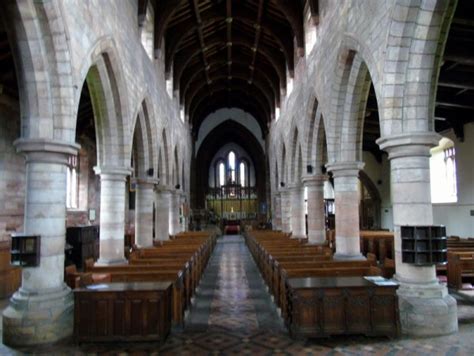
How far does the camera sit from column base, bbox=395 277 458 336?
594 cm

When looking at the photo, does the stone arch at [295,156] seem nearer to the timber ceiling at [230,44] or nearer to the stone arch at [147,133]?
the timber ceiling at [230,44]

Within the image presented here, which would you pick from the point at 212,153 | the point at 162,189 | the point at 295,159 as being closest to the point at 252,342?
the point at 162,189

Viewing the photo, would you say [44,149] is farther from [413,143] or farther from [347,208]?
[347,208]

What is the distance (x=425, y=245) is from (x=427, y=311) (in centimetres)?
100

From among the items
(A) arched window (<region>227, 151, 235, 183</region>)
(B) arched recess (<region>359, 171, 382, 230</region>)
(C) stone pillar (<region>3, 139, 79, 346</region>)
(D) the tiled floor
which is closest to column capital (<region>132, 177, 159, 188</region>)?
(D) the tiled floor

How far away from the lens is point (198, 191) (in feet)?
112

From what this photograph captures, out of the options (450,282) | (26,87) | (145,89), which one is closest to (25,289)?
(26,87)

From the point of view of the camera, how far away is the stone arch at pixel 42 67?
590 centimetres

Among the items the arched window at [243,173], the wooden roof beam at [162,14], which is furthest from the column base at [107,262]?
the arched window at [243,173]

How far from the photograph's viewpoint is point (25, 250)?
5.95 m

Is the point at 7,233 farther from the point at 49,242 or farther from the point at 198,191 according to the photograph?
the point at 198,191

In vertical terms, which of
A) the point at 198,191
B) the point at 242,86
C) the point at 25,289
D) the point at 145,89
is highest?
the point at 242,86

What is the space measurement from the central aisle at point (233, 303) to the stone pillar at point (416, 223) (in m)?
2.14

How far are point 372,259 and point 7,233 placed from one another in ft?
32.6
